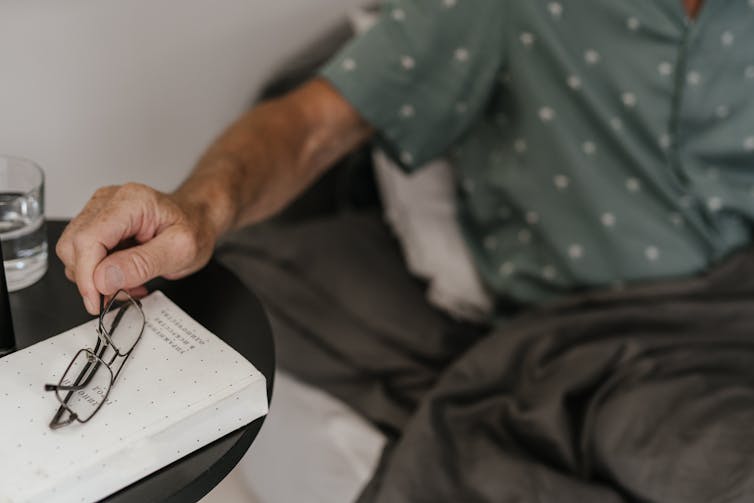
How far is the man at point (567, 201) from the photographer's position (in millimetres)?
915

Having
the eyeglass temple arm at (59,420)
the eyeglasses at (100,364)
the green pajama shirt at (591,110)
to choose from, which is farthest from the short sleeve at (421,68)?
the eyeglass temple arm at (59,420)

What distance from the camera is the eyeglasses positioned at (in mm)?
604

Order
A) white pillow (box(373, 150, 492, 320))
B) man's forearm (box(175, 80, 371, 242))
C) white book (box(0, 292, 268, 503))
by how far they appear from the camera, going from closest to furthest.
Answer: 1. white book (box(0, 292, 268, 503))
2. man's forearm (box(175, 80, 371, 242))
3. white pillow (box(373, 150, 492, 320))

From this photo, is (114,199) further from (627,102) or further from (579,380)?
(627,102)

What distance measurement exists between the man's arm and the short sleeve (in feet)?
0.10

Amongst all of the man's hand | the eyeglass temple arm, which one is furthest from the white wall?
the eyeglass temple arm

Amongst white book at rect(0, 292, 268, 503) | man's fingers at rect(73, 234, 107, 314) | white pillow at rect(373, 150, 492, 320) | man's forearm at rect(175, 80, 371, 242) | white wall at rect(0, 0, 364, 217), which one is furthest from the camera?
white pillow at rect(373, 150, 492, 320)

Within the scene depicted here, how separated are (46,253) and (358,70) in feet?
1.42

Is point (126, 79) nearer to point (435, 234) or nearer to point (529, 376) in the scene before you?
point (435, 234)

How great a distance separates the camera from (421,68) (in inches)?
42.7

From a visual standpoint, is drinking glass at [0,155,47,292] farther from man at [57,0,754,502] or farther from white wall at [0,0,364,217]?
white wall at [0,0,364,217]

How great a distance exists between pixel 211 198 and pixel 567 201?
462 mm

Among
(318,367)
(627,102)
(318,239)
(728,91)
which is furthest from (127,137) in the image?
(728,91)

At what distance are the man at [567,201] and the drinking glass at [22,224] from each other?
0.16m
